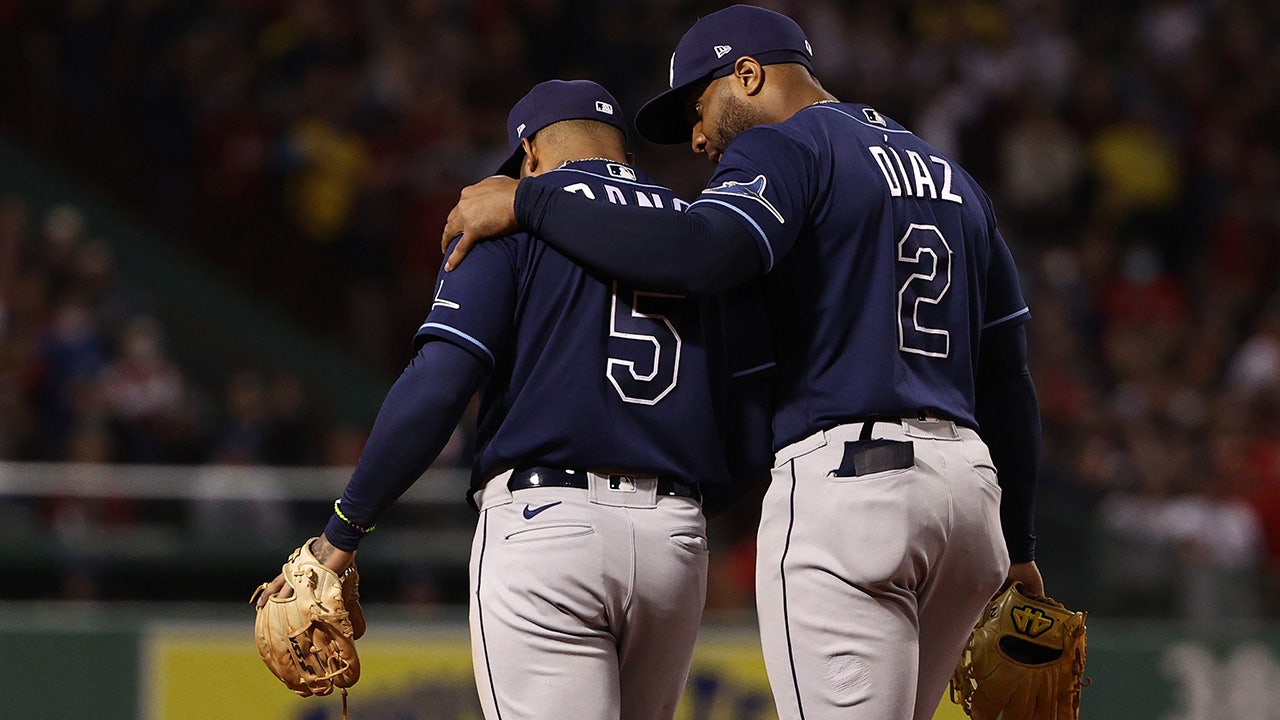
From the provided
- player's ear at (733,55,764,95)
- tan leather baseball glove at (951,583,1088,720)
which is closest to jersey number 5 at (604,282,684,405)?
player's ear at (733,55,764,95)

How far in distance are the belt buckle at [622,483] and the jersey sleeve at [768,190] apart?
21.0 inches

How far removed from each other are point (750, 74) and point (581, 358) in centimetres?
71

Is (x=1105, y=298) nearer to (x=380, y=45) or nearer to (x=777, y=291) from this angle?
(x=380, y=45)

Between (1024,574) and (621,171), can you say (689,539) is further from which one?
(1024,574)

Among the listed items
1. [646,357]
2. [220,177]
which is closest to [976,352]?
[646,357]

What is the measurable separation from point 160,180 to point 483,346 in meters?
8.41

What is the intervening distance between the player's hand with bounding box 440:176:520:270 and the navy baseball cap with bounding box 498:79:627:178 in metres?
0.22

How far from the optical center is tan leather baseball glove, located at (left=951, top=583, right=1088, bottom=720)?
12.6ft

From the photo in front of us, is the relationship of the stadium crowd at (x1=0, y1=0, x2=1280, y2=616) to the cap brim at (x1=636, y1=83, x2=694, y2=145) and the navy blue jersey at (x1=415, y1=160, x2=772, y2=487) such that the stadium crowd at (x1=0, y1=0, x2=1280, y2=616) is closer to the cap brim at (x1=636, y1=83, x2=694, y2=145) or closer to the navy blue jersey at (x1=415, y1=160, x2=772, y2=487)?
the cap brim at (x1=636, y1=83, x2=694, y2=145)

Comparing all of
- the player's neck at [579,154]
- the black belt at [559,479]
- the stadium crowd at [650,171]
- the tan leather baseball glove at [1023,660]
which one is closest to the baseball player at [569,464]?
the black belt at [559,479]

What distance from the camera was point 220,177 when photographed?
35.8 feet

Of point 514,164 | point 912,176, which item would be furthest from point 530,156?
point 912,176

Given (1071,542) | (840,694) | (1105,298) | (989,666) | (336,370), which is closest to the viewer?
(840,694)

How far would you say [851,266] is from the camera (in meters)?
3.31
